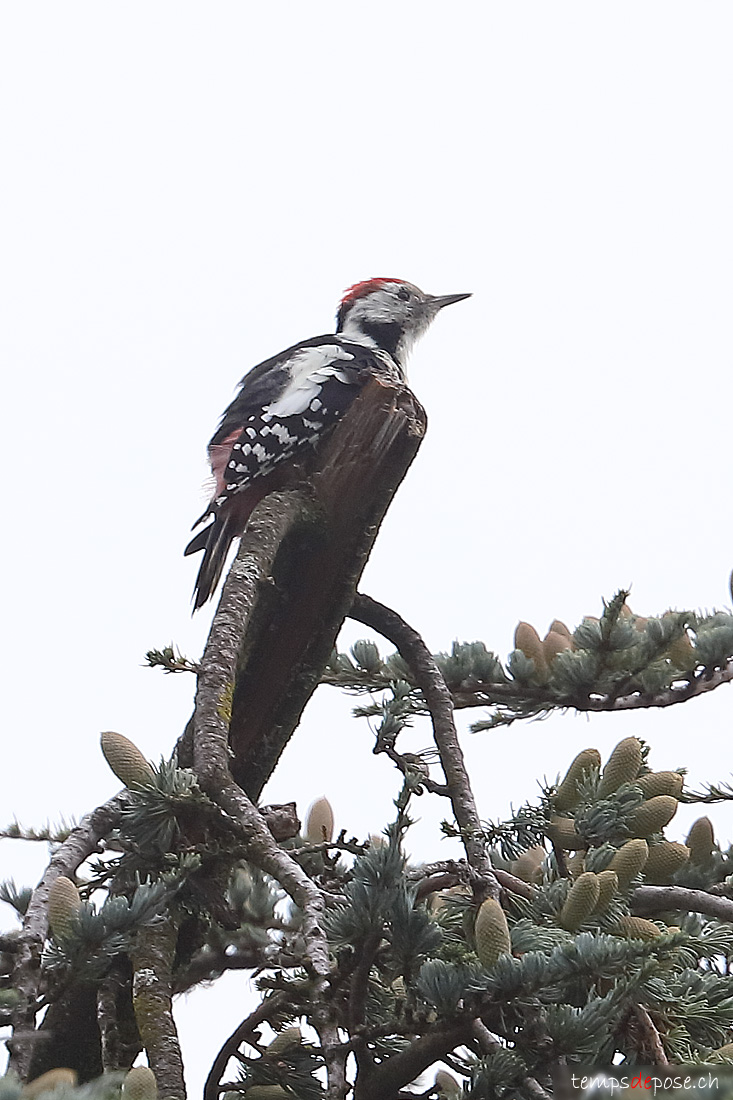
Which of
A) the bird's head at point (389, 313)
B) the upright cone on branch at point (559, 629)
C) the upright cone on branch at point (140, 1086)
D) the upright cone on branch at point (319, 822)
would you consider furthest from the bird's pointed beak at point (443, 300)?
the upright cone on branch at point (140, 1086)

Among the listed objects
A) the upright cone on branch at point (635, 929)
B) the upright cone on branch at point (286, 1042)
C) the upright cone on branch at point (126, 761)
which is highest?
the upright cone on branch at point (126, 761)

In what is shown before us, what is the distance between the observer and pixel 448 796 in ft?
3.60

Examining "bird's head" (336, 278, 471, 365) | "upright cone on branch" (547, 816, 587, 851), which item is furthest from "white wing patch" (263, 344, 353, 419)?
"upright cone on branch" (547, 816, 587, 851)

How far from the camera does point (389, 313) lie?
A: 2.52 m

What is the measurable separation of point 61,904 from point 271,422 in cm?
89

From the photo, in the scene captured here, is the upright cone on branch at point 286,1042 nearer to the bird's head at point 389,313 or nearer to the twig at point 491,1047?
the twig at point 491,1047

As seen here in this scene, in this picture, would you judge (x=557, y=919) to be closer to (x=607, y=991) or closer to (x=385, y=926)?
(x=607, y=991)

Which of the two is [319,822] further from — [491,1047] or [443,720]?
[491,1047]

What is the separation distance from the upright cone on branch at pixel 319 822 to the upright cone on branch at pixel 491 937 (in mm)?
512

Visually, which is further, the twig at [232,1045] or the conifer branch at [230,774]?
the twig at [232,1045]

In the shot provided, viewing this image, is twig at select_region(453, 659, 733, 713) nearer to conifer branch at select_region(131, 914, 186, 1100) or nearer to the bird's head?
conifer branch at select_region(131, 914, 186, 1100)

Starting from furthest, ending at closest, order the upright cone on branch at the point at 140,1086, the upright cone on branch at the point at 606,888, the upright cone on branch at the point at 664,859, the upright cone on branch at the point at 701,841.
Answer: the upright cone on branch at the point at 701,841
the upright cone on branch at the point at 664,859
the upright cone on branch at the point at 606,888
the upright cone on branch at the point at 140,1086

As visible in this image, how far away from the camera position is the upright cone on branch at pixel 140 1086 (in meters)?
0.66

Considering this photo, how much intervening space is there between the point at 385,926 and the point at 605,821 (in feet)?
1.18
